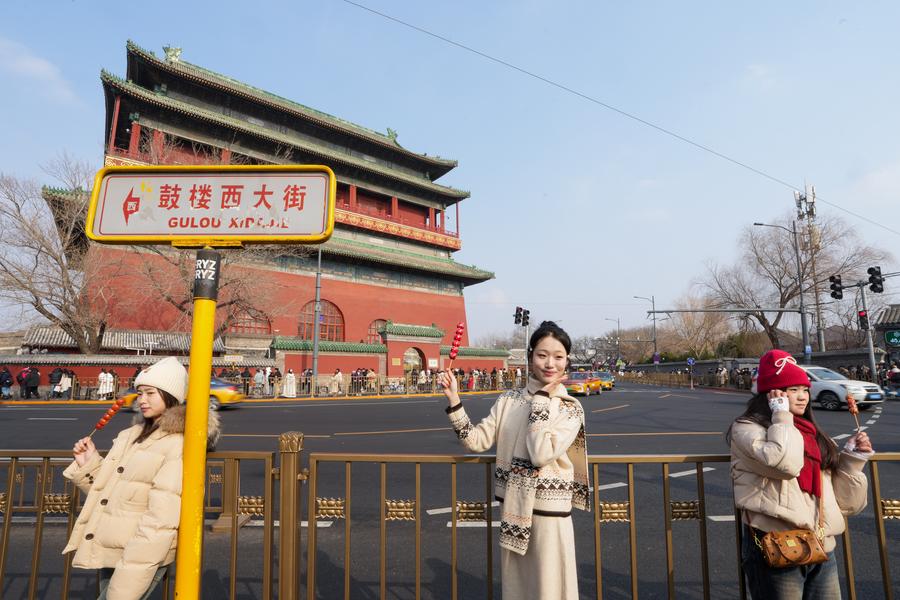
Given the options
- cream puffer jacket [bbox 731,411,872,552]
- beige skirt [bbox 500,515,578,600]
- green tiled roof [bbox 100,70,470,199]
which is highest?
green tiled roof [bbox 100,70,470,199]

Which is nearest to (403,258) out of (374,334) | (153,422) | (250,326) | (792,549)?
(374,334)

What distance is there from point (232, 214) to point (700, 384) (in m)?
38.2

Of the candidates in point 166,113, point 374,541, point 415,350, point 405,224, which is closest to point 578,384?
point 415,350

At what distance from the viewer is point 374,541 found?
13.4 feet

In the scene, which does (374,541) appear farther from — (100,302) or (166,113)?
(166,113)

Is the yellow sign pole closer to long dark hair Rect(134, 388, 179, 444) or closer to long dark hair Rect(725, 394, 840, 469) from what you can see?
long dark hair Rect(134, 388, 179, 444)

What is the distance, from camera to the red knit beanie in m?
2.14

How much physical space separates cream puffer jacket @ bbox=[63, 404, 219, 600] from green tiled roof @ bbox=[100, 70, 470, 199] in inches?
1024

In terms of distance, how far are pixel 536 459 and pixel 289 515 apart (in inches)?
50.7

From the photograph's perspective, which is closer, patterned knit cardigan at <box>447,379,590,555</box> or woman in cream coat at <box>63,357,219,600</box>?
patterned knit cardigan at <box>447,379,590,555</box>

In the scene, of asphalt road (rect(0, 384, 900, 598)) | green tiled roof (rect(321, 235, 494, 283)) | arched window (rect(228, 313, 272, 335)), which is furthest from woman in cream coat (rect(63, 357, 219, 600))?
green tiled roof (rect(321, 235, 494, 283))

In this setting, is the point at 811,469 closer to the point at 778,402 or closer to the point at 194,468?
the point at 778,402

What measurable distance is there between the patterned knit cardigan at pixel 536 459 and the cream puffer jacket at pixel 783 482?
69 centimetres

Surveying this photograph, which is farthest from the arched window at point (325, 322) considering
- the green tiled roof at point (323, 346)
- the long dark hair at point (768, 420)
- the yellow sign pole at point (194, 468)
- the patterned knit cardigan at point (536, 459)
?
the long dark hair at point (768, 420)
